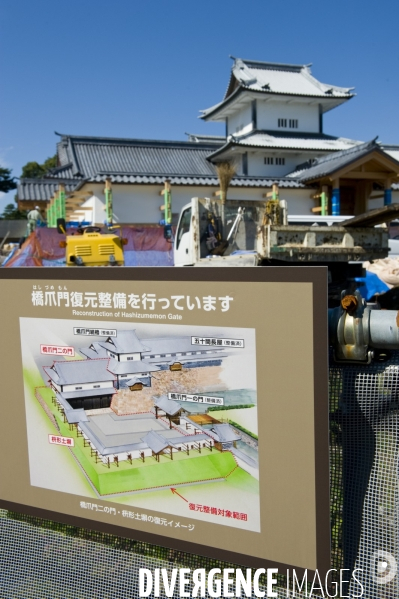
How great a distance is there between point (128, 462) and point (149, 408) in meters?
0.28

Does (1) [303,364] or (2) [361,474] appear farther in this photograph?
(2) [361,474]

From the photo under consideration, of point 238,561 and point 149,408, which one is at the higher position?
point 149,408

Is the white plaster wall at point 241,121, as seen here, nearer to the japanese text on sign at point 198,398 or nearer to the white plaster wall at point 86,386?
the white plaster wall at point 86,386

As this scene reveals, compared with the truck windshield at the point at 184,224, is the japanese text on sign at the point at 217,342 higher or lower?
lower

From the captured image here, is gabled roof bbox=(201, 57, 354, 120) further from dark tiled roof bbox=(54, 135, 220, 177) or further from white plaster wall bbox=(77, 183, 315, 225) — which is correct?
white plaster wall bbox=(77, 183, 315, 225)

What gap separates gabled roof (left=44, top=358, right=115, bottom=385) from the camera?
2.63 m

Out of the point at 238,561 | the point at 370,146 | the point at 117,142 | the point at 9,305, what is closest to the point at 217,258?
the point at 9,305

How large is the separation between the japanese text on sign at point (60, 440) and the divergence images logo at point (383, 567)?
1468mm

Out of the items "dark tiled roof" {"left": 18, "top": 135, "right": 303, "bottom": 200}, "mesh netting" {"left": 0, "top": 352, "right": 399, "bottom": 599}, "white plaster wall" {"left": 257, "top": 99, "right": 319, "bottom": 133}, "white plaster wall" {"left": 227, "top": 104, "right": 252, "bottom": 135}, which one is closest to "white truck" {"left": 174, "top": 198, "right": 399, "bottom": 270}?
"mesh netting" {"left": 0, "top": 352, "right": 399, "bottom": 599}

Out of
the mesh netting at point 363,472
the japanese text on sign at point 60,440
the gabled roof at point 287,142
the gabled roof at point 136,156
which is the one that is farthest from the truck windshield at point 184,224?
the gabled roof at point 136,156

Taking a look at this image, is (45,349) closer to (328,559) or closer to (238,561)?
(238,561)

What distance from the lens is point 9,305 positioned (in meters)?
2.89

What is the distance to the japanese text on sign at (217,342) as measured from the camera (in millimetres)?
2309

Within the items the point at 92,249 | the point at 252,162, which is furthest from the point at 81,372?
the point at 252,162
